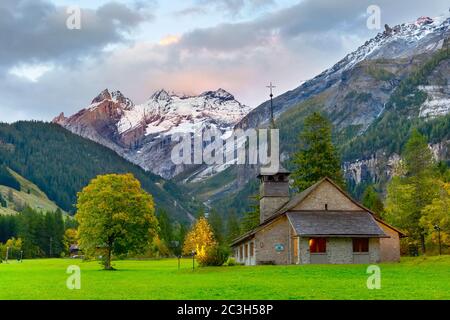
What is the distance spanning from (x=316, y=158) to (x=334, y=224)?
2384 centimetres

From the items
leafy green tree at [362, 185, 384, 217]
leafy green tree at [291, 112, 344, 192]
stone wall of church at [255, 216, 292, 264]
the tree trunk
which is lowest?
the tree trunk

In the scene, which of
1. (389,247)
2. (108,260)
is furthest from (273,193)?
(108,260)

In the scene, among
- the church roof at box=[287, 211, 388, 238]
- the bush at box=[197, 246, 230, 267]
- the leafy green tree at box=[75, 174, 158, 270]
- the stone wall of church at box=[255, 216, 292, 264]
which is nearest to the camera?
the bush at box=[197, 246, 230, 267]

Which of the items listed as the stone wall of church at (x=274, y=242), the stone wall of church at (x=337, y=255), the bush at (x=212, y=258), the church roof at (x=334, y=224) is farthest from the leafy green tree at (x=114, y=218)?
the stone wall of church at (x=337, y=255)

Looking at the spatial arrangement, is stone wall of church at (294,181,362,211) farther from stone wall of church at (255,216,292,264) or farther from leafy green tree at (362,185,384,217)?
leafy green tree at (362,185,384,217)

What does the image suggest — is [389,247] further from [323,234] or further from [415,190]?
[415,190]

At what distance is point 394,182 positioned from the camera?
8975 cm

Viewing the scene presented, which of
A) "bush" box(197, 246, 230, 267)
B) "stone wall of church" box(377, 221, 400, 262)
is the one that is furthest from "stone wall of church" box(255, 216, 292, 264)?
"stone wall of church" box(377, 221, 400, 262)

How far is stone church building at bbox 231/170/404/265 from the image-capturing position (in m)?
62.0

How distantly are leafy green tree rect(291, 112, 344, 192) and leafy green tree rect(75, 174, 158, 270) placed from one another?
941 inches

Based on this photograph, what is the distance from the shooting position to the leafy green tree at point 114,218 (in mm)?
67250

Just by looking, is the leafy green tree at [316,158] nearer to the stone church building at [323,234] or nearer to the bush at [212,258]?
the stone church building at [323,234]
